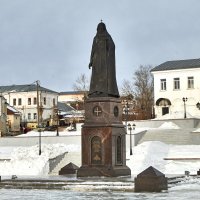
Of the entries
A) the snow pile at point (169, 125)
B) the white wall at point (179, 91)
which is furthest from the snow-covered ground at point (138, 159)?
the white wall at point (179, 91)

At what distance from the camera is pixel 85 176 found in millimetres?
22297

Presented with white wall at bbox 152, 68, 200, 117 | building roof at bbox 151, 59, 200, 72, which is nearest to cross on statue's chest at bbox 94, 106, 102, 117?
white wall at bbox 152, 68, 200, 117

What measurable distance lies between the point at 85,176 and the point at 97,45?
17.8 feet

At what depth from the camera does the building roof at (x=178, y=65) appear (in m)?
61.8

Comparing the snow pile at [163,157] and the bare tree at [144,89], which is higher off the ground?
the bare tree at [144,89]

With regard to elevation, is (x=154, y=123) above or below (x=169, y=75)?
below

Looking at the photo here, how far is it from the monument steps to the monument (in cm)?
1947

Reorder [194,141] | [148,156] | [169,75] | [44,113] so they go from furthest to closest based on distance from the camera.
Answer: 1. [44,113]
2. [169,75]
3. [194,141]
4. [148,156]

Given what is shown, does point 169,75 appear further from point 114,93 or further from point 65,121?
point 114,93

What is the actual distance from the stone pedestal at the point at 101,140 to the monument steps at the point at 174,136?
65.6ft

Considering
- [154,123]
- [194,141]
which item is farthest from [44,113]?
[194,141]

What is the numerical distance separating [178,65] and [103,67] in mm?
41562

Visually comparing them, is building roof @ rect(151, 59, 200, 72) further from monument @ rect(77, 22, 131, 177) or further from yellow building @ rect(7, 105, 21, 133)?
monument @ rect(77, 22, 131, 177)

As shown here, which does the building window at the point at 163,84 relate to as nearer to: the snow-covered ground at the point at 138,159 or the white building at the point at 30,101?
the snow-covered ground at the point at 138,159
